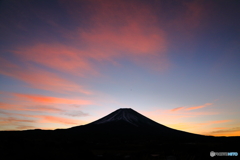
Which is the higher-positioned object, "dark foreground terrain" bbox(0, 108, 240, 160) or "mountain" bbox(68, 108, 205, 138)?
"mountain" bbox(68, 108, 205, 138)

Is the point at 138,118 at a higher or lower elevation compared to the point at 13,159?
higher

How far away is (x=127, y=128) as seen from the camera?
352 feet

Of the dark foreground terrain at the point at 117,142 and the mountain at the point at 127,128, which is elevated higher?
the mountain at the point at 127,128

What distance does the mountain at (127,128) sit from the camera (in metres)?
98.5

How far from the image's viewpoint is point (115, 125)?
114 metres

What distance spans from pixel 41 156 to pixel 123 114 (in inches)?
4815

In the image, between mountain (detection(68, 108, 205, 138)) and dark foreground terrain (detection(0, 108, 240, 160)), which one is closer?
dark foreground terrain (detection(0, 108, 240, 160))

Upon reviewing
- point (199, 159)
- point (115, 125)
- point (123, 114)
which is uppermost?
point (123, 114)

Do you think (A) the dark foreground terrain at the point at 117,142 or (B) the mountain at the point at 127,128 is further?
(B) the mountain at the point at 127,128

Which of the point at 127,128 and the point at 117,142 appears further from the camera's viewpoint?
the point at 127,128

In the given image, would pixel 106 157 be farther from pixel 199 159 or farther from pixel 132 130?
pixel 132 130

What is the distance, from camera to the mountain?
98.5m

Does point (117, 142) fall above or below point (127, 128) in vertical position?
Answer: below

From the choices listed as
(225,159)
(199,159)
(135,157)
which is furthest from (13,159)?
(225,159)
